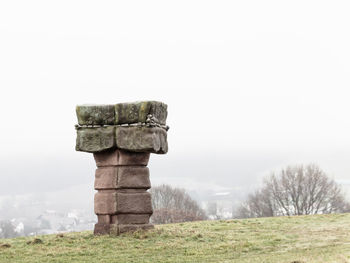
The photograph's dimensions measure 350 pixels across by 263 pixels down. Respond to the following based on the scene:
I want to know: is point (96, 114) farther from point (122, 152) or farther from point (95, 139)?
point (122, 152)

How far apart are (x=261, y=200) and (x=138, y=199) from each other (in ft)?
175

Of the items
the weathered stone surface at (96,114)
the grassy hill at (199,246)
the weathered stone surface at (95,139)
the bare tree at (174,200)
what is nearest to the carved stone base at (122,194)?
the weathered stone surface at (95,139)

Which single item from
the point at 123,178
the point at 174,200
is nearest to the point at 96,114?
the point at 123,178

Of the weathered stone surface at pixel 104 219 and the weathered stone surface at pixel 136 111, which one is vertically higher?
the weathered stone surface at pixel 136 111

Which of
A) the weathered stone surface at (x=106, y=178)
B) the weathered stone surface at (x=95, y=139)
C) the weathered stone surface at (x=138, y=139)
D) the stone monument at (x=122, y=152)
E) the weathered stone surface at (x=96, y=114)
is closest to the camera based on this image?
the weathered stone surface at (x=138, y=139)

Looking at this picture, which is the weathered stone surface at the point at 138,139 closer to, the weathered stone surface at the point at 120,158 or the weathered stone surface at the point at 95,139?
the weathered stone surface at the point at 95,139

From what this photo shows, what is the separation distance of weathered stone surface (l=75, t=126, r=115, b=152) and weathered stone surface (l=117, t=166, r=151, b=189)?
93cm

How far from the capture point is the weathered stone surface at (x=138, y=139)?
672 inches

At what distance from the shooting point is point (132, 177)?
17.6 m

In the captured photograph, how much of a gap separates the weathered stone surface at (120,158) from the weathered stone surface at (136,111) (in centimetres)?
103

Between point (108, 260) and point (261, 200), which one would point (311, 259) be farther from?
point (261, 200)

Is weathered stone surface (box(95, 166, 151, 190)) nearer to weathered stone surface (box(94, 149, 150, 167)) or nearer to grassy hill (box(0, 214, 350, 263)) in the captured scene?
weathered stone surface (box(94, 149, 150, 167))

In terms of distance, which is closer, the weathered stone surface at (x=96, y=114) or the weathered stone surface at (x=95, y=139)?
the weathered stone surface at (x=95, y=139)

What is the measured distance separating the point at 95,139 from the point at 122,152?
0.99 meters
